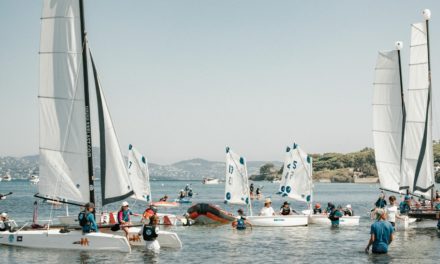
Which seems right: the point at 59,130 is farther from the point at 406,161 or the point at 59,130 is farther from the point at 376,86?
the point at 376,86

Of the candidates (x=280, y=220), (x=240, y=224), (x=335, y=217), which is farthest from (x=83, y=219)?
(x=335, y=217)

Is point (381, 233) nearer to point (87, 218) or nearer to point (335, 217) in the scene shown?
point (87, 218)

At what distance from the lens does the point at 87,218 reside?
30.7 metres

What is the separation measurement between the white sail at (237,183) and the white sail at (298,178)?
13.7 ft

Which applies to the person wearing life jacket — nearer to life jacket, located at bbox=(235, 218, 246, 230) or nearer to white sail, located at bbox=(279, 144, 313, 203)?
life jacket, located at bbox=(235, 218, 246, 230)

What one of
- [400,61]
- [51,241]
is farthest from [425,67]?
[51,241]

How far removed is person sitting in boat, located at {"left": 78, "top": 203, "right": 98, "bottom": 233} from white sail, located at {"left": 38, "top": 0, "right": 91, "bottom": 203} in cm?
129

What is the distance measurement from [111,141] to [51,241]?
19.6 feet

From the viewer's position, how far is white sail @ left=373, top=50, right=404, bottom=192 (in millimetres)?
54406

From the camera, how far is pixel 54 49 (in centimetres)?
3156

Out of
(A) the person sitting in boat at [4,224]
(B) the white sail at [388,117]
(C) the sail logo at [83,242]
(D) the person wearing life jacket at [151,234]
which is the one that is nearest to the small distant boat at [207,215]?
(B) the white sail at [388,117]

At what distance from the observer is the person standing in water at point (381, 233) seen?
26.5m

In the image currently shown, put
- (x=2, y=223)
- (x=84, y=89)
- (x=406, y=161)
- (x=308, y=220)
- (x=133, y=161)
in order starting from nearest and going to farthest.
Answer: (x=84, y=89), (x=2, y=223), (x=406, y=161), (x=308, y=220), (x=133, y=161)

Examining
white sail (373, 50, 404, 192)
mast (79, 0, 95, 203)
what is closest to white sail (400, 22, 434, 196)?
white sail (373, 50, 404, 192)
